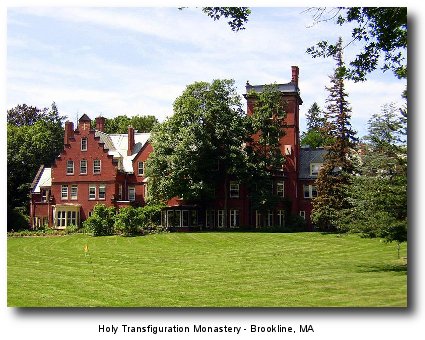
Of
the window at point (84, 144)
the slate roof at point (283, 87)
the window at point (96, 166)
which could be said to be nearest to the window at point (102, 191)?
the window at point (96, 166)

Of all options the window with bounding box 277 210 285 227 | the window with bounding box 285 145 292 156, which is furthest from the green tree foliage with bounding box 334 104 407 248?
the window with bounding box 285 145 292 156

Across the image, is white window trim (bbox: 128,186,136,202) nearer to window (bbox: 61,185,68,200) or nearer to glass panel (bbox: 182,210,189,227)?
glass panel (bbox: 182,210,189,227)

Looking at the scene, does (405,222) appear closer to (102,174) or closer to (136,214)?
(136,214)

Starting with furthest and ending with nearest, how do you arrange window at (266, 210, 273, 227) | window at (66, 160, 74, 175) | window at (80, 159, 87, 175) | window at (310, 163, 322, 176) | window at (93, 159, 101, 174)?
window at (310, 163, 322, 176) < window at (93, 159, 101, 174) < window at (80, 159, 87, 175) < window at (266, 210, 273, 227) < window at (66, 160, 74, 175)

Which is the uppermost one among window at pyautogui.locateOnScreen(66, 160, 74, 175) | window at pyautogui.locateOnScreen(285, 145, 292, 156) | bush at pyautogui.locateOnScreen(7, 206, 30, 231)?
window at pyautogui.locateOnScreen(285, 145, 292, 156)

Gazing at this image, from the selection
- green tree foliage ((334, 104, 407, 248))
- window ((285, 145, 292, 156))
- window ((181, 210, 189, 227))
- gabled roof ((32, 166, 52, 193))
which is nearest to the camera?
green tree foliage ((334, 104, 407, 248))

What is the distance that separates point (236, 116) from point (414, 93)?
11407 mm

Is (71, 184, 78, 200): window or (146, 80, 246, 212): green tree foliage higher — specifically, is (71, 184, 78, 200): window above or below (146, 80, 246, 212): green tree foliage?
below

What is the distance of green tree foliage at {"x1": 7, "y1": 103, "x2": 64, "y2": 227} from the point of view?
8.91 m

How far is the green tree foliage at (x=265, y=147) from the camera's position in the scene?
17000 millimetres

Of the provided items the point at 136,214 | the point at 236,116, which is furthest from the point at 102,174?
the point at 236,116

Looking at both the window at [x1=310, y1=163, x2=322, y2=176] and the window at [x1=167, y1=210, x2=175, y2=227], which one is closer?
the window at [x1=167, y1=210, x2=175, y2=227]

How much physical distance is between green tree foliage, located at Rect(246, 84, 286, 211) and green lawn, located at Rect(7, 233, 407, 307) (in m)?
4.88

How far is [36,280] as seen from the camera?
8781mm
